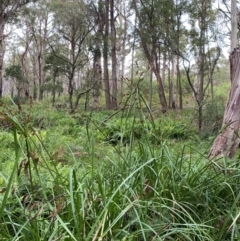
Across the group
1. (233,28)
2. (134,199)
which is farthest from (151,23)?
(134,199)

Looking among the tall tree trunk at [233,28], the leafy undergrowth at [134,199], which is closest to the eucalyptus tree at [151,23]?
the tall tree trunk at [233,28]

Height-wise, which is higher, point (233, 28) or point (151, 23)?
point (151, 23)

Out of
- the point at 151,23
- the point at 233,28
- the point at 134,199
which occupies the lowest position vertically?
the point at 134,199

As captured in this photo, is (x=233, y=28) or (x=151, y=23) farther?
(x=151, y=23)

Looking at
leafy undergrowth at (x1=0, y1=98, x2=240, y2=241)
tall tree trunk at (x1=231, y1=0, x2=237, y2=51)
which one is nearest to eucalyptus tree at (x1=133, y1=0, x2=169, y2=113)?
tall tree trunk at (x1=231, y1=0, x2=237, y2=51)

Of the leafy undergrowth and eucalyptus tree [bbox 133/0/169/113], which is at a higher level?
eucalyptus tree [bbox 133/0/169/113]

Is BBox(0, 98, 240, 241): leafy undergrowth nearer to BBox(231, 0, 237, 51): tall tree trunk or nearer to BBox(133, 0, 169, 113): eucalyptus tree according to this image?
BBox(231, 0, 237, 51): tall tree trunk

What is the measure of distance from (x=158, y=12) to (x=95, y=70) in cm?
556

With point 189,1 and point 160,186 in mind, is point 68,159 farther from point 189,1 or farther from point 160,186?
point 189,1

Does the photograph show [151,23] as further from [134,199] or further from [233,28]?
[134,199]

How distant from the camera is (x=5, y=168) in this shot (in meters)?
3.11

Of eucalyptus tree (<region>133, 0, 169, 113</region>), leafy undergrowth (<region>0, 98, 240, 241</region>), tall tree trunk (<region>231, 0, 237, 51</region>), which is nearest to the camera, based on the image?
leafy undergrowth (<region>0, 98, 240, 241</region>)

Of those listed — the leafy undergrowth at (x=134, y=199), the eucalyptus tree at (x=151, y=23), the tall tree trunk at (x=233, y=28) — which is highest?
the eucalyptus tree at (x=151, y=23)

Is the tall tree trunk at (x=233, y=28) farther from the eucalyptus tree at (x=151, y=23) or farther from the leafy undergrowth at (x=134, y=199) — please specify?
the leafy undergrowth at (x=134, y=199)
